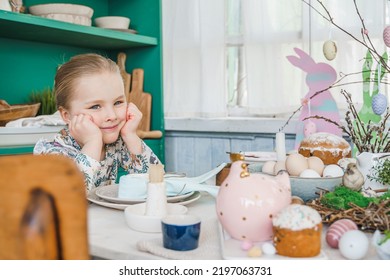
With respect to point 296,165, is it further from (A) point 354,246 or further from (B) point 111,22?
(B) point 111,22

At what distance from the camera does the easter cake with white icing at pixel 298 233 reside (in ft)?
1.87

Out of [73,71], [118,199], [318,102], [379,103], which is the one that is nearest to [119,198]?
[118,199]

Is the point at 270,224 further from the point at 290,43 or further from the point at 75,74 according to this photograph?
the point at 290,43

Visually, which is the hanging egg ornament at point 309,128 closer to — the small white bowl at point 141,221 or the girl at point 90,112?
the girl at point 90,112

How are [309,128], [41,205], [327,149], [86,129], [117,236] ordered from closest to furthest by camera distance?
[41,205]
[117,236]
[327,149]
[86,129]
[309,128]

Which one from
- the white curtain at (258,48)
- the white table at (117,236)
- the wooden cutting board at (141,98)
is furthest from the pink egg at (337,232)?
the wooden cutting board at (141,98)

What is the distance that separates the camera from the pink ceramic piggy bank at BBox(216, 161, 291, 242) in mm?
627

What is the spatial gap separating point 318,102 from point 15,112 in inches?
52.2

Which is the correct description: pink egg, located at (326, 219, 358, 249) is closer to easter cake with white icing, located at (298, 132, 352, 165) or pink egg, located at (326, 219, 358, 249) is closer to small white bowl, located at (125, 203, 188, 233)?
small white bowl, located at (125, 203, 188, 233)

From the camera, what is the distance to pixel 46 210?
36 centimetres

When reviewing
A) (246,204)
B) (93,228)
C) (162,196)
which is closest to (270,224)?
(246,204)

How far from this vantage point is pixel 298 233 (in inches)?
22.5
